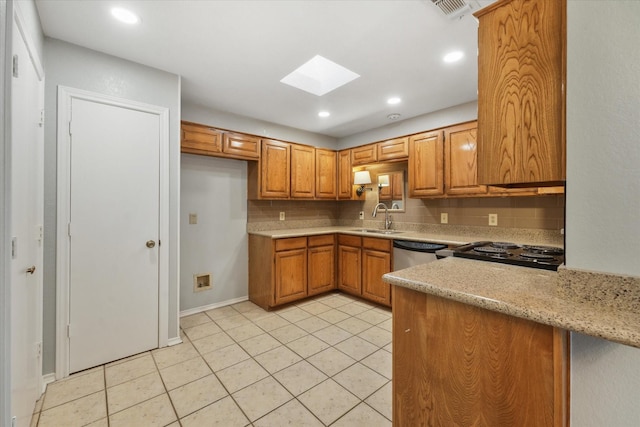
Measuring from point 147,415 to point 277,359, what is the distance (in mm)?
891

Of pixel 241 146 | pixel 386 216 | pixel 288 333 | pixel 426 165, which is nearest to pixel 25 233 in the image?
pixel 288 333

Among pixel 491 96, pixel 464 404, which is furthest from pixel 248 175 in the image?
pixel 464 404

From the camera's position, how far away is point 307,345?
2420 millimetres

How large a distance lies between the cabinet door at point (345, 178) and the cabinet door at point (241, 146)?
1353 mm

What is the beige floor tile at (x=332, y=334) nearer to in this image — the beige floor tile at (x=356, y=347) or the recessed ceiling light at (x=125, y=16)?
the beige floor tile at (x=356, y=347)

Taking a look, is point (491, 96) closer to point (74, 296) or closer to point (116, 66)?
point (116, 66)

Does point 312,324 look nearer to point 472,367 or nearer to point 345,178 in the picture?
point 472,367

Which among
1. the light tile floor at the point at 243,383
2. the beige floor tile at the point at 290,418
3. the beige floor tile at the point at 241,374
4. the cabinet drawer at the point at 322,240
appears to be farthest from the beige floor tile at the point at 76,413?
the cabinet drawer at the point at 322,240

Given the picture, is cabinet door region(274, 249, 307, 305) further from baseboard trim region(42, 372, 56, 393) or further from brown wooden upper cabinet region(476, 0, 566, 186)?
brown wooden upper cabinet region(476, 0, 566, 186)

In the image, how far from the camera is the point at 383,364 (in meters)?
2.12

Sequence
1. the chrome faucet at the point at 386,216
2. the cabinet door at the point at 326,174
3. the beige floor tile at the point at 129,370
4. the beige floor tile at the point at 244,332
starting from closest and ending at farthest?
the beige floor tile at the point at 129,370 → the beige floor tile at the point at 244,332 → the chrome faucet at the point at 386,216 → the cabinet door at the point at 326,174

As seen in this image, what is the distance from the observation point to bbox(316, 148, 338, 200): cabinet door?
158 inches

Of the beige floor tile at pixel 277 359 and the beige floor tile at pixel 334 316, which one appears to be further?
the beige floor tile at pixel 334 316

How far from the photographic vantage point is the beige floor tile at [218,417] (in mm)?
1546
